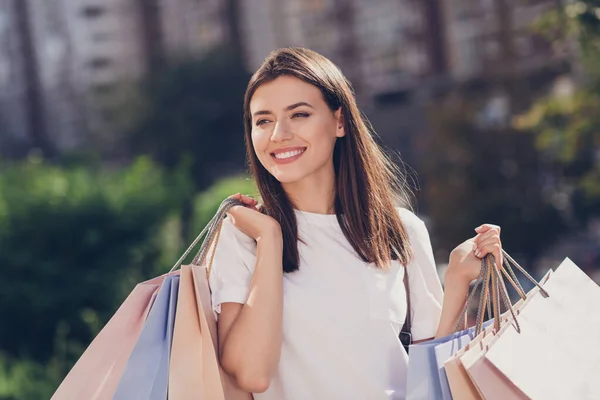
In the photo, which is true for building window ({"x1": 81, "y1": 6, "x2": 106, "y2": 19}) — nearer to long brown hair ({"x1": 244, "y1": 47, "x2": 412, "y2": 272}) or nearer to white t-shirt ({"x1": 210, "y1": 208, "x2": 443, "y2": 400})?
long brown hair ({"x1": 244, "y1": 47, "x2": 412, "y2": 272})

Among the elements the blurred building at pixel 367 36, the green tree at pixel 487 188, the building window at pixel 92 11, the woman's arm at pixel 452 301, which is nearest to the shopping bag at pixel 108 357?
the woman's arm at pixel 452 301

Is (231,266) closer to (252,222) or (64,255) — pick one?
(252,222)

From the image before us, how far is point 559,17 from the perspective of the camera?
607 cm

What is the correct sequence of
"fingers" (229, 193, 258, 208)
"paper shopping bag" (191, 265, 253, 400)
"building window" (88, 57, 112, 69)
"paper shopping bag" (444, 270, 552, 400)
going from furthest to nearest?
"building window" (88, 57, 112, 69), "fingers" (229, 193, 258, 208), "paper shopping bag" (191, 265, 253, 400), "paper shopping bag" (444, 270, 552, 400)

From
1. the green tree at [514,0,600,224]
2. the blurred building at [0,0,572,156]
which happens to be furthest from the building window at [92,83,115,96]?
the green tree at [514,0,600,224]

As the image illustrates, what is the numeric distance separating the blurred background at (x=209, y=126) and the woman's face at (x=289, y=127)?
0.68 m

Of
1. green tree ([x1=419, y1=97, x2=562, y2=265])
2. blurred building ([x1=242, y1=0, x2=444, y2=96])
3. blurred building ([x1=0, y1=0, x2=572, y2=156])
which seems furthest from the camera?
blurred building ([x1=242, y1=0, x2=444, y2=96])

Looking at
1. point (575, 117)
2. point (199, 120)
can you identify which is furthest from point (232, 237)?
point (199, 120)

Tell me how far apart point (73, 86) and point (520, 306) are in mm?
38354

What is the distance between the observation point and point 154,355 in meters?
1.76

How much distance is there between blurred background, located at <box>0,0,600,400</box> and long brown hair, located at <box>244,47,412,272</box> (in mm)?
531

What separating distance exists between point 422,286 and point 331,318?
0.83 feet

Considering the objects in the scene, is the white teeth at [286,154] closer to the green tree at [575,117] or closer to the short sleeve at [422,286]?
the short sleeve at [422,286]

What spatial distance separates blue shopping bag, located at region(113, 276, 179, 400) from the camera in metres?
1.74
